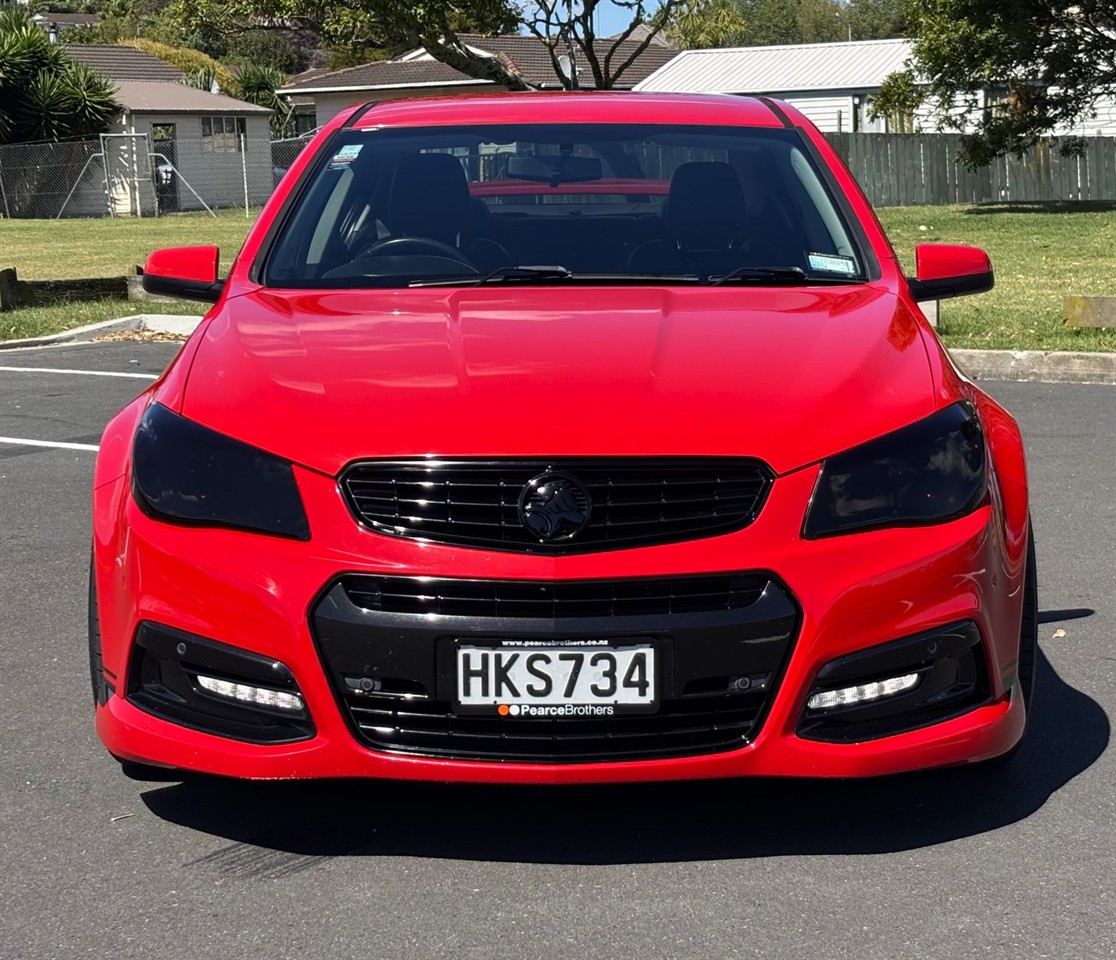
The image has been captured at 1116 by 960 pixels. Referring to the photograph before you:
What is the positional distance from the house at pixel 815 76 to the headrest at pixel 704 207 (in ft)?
143

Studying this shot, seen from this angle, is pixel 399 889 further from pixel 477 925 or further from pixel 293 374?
pixel 293 374

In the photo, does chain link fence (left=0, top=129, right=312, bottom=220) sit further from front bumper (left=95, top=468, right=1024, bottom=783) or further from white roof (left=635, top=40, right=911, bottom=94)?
front bumper (left=95, top=468, right=1024, bottom=783)

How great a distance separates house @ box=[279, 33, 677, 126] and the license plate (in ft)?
195

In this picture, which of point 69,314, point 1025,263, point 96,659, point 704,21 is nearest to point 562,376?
point 96,659

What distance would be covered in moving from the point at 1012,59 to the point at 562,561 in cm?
2926

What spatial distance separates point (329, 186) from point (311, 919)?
236 centimetres

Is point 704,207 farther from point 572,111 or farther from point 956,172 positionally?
point 956,172

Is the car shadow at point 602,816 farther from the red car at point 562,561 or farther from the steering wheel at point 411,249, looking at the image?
the steering wheel at point 411,249

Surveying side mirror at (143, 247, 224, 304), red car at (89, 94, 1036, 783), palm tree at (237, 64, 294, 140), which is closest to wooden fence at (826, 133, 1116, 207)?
palm tree at (237, 64, 294, 140)

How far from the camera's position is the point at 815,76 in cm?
5059

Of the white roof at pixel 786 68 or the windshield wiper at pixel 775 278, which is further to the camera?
the white roof at pixel 786 68

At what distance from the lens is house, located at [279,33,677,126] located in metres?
63.0

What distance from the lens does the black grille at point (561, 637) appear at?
127 inches

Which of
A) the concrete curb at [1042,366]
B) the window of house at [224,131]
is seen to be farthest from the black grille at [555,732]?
the window of house at [224,131]
